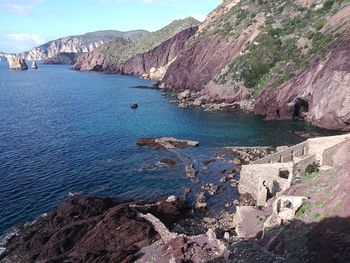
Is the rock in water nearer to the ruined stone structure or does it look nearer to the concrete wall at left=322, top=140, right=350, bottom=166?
the ruined stone structure

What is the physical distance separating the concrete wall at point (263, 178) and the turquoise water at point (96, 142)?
970 cm

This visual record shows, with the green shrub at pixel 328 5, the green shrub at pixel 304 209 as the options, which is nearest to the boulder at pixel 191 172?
the green shrub at pixel 304 209

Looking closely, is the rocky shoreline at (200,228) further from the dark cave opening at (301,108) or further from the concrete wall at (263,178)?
the dark cave opening at (301,108)

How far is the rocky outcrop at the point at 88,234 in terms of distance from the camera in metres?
40.5

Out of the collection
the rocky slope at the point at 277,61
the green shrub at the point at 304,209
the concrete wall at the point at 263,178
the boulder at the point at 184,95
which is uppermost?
the rocky slope at the point at 277,61

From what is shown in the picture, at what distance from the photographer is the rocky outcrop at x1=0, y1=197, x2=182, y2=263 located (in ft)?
133

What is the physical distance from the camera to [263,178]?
52.5 meters

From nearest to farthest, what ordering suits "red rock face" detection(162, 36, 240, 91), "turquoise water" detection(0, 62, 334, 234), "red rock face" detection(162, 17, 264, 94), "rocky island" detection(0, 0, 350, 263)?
"rocky island" detection(0, 0, 350, 263) < "turquoise water" detection(0, 62, 334, 234) < "red rock face" detection(162, 17, 264, 94) < "red rock face" detection(162, 36, 240, 91)

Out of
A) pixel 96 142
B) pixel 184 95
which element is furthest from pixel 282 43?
pixel 96 142

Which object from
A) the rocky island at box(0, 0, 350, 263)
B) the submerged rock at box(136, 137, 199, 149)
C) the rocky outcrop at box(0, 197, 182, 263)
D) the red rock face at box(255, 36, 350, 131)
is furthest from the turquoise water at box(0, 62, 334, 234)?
the rocky outcrop at box(0, 197, 182, 263)

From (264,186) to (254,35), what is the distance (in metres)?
91.4

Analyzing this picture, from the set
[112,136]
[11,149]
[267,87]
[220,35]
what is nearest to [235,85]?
[267,87]

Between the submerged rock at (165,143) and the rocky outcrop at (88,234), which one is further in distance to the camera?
the submerged rock at (165,143)

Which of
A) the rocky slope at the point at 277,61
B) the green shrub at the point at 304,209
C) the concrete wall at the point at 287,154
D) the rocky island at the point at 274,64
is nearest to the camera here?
the green shrub at the point at 304,209
